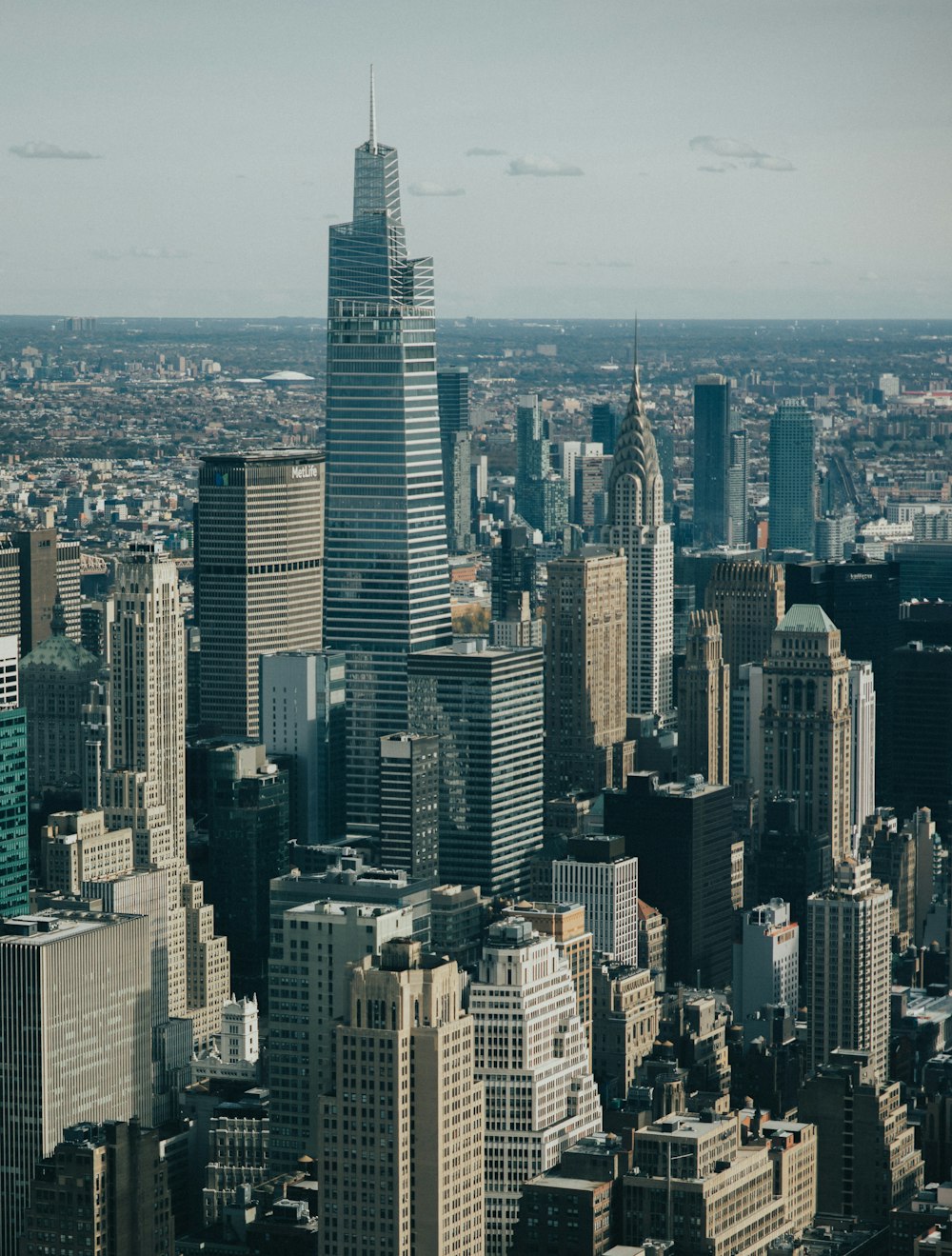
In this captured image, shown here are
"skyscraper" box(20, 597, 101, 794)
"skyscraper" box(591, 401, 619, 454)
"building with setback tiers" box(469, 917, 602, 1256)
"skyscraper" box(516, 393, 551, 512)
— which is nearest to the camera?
"building with setback tiers" box(469, 917, 602, 1256)

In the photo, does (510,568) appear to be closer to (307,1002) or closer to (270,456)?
(270,456)

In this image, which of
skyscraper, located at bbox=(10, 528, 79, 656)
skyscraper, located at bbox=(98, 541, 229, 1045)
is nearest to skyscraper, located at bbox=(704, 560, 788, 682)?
skyscraper, located at bbox=(10, 528, 79, 656)

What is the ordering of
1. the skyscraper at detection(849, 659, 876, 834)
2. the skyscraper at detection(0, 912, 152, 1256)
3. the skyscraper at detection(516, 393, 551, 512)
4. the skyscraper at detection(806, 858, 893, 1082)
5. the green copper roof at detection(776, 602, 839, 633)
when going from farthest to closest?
the skyscraper at detection(516, 393, 551, 512), the green copper roof at detection(776, 602, 839, 633), the skyscraper at detection(849, 659, 876, 834), the skyscraper at detection(806, 858, 893, 1082), the skyscraper at detection(0, 912, 152, 1256)

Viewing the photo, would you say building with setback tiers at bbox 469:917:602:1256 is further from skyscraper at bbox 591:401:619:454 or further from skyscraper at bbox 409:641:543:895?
skyscraper at bbox 591:401:619:454

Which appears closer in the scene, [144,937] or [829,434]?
[144,937]

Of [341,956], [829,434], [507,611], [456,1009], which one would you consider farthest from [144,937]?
[829,434]

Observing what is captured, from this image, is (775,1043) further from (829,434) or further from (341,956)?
(829,434)

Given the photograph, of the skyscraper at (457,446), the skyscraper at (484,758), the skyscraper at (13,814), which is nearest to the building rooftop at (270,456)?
the skyscraper at (484,758)

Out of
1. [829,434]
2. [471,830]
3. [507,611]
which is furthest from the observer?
[829,434]
